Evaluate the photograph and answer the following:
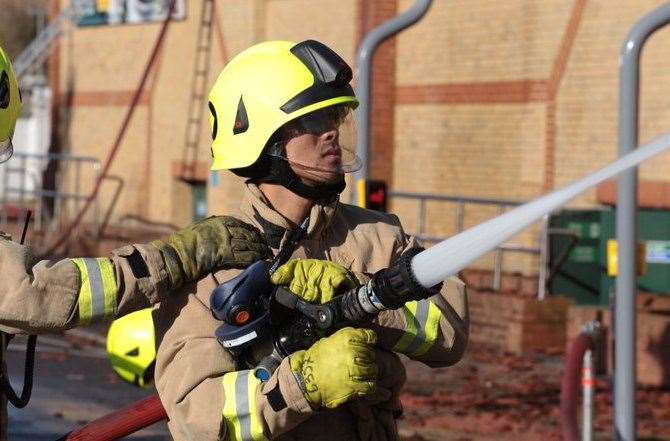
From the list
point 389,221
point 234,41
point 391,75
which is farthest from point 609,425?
point 234,41

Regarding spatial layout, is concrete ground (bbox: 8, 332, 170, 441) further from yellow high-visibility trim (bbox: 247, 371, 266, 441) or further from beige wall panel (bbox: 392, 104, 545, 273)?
yellow high-visibility trim (bbox: 247, 371, 266, 441)

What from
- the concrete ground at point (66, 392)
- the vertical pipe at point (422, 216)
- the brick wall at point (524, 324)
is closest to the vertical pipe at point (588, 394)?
the concrete ground at point (66, 392)

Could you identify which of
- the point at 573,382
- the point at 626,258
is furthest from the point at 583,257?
the point at 573,382

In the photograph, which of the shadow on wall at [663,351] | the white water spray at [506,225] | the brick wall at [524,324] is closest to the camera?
the white water spray at [506,225]

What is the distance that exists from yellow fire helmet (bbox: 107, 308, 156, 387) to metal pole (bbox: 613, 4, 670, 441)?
3479 mm

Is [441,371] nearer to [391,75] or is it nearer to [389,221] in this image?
[391,75]

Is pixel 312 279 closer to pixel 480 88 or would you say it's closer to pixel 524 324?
pixel 524 324

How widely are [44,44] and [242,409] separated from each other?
21.7 meters

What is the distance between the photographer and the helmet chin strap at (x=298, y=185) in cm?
372

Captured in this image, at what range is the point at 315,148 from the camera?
3746 millimetres

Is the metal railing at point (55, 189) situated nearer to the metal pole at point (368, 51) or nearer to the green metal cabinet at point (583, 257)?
the green metal cabinet at point (583, 257)

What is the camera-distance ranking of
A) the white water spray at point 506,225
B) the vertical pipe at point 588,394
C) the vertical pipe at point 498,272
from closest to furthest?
the white water spray at point 506,225
the vertical pipe at point 588,394
the vertical pipe at point 498,272

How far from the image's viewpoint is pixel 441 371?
12242 millimetres

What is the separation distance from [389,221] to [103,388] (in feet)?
25.5
